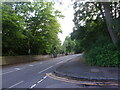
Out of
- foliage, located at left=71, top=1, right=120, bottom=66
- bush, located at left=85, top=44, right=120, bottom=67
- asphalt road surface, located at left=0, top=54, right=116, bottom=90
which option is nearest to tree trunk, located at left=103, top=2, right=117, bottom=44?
foliage, located at left=71, top=1, right=120, bottom=66

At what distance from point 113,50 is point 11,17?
1427 cm

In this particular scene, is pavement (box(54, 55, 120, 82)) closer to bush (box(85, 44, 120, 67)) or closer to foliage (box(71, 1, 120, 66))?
bush (box(85, 44, 120, 67))

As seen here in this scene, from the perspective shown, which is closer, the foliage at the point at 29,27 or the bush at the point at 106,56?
the bush at the point at 106,56

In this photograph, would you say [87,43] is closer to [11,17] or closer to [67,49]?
[11,17]

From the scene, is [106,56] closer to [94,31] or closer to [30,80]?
[94,31]

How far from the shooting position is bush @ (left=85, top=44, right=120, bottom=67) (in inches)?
558

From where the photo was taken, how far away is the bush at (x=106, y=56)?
14180mm

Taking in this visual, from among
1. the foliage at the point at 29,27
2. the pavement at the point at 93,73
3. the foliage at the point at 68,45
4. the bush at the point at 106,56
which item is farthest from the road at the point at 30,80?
the foliage at the point at 68,45

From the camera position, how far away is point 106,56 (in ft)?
48.3

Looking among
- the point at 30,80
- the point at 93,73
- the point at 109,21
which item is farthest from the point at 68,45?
the point at 30,80

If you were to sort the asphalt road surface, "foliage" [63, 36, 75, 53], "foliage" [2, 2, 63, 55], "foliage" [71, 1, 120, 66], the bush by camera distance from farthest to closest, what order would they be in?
1. "foliage" [63, 36, 75, 53]
2. "foliage" [2, 2, 63, 55]
3. "foliage" [71, 1, 120, 66]
4. the bush
5. the asphalt road surface

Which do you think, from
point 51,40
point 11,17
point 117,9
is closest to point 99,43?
point 117,9

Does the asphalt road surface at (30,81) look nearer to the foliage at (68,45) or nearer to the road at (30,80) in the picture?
the road at (30,80)

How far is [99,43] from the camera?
17156mm
